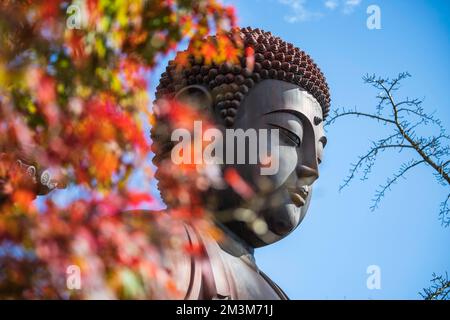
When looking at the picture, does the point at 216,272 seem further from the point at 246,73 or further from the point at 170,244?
the point at 246,73

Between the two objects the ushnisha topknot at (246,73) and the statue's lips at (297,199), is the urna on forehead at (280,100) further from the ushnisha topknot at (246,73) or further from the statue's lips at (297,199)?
the statue's lips at (297,199)

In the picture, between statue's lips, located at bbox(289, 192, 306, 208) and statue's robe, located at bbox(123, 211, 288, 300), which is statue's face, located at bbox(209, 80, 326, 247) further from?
statue's robe, located at bbox(123, 211, 288, 300)

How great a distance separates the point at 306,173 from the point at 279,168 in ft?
0.84

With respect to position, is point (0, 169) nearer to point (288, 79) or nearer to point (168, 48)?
point (168, 48)

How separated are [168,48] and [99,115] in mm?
768

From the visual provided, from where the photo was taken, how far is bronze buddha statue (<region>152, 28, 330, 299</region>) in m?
5.90

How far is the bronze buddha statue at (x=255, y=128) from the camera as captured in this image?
5902mm

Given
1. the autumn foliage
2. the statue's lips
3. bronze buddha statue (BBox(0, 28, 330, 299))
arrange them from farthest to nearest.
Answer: the statue's lips → bronze buddha statue (BBox(0, 28, 330, 299)) → the autumn foliage

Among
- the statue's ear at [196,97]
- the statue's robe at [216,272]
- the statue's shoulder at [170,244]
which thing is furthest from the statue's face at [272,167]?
the statue's shoulder at [170,244]

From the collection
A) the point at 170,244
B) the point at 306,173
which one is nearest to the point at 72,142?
the point at 170,244

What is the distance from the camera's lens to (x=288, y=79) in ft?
20.6

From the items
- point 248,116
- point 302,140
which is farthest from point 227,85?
point 302,140

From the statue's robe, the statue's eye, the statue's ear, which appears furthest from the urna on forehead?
the statue's robe
